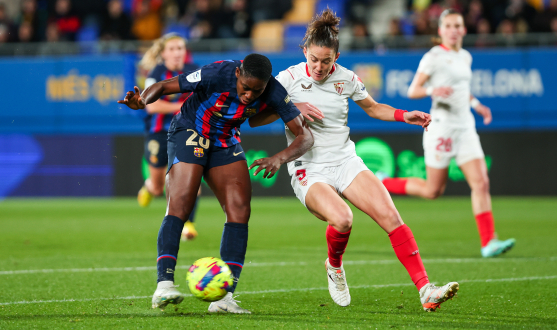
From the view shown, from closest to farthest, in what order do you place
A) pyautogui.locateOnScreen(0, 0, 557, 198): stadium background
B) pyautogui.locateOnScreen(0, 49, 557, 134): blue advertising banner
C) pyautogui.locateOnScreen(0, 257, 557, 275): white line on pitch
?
pyautogui.locateOnScreen(0, 257, 557, 275): white line on pitch < pyautogui.locateOnScreen(0, 0, 557, 198): stadium background < pyautogui.locateOnScreen(0, 49, 557, 134): blue advertising banner

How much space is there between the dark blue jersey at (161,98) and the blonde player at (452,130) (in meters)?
2.67

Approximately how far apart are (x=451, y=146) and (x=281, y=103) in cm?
325

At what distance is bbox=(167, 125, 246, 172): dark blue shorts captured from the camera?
14.6 ft

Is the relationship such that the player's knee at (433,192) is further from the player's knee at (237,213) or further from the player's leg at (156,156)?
the player's knee at (237,213)

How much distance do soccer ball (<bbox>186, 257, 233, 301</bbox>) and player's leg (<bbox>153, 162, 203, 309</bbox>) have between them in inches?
5.2

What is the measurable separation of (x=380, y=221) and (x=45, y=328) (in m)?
2.16

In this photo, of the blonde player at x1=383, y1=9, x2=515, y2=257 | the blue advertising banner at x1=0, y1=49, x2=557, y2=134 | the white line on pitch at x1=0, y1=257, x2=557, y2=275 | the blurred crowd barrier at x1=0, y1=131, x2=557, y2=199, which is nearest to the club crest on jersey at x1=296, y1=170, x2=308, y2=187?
the white line on pitch at x1=0, y1=257, x2=557, y2=275

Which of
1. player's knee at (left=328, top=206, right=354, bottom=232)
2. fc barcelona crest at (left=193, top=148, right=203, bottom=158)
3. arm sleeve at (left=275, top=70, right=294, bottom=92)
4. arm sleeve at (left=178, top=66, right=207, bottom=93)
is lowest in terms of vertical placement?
player's knee at (left=328, top=206, right=354, bottom=232)

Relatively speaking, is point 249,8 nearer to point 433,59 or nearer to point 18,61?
point 18,61

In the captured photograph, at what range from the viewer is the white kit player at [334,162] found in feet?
14.7

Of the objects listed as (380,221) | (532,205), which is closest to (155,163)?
(380,221)

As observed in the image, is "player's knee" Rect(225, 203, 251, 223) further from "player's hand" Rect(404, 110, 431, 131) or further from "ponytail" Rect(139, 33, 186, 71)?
"ponytail" Rect(139, 33, 186, 71)

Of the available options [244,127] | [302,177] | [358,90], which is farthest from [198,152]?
[244,127]

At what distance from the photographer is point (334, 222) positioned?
4504mm
